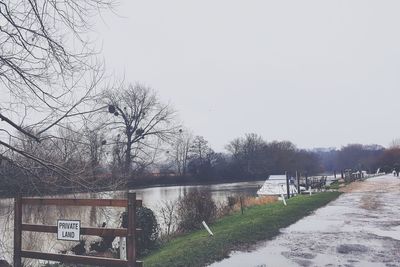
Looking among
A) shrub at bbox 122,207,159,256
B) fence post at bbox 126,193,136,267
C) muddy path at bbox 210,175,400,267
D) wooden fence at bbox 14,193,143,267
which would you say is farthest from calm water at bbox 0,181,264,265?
muddy path at bbox 210,175,400,267

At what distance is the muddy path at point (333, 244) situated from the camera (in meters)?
8.33

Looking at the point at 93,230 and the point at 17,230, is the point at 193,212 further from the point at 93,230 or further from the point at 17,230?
the point at 93,230

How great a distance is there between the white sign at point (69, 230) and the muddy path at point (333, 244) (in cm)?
277

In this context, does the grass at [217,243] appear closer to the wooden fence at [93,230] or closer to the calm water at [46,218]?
the calm water at [46,218]

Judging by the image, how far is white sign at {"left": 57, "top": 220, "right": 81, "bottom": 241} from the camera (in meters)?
6.71

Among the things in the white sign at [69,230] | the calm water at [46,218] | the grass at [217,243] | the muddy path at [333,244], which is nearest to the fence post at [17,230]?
the calm water at [46,218]

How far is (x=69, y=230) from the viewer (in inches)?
266

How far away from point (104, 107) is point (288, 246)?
547cm

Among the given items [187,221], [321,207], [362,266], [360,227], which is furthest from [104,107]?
[321,207]

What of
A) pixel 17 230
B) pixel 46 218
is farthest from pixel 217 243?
pixel 17 230

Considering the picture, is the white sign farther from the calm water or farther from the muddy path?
the muddy path

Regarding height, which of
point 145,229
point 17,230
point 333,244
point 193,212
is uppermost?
→ point 17,230

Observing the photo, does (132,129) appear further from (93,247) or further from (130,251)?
(130,251)

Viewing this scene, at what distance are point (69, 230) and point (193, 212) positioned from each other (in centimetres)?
958
